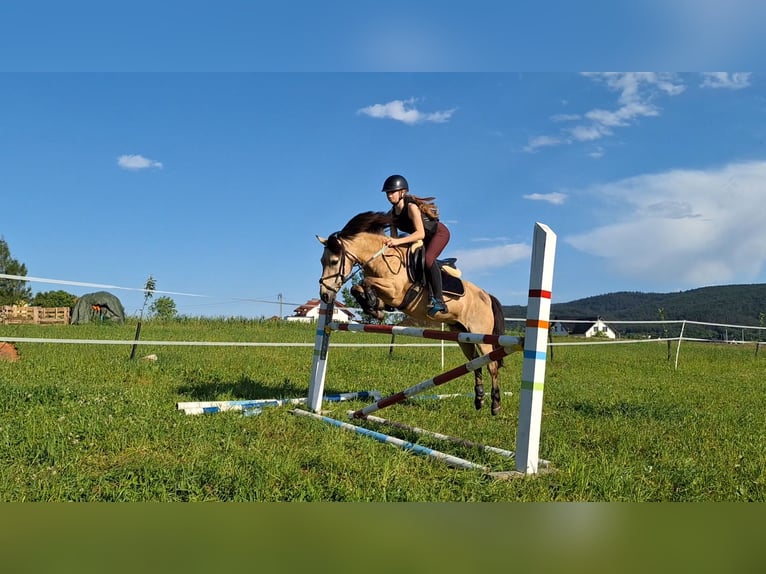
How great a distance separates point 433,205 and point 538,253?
2.14 metres

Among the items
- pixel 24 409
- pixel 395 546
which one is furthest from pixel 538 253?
pixel 24 409

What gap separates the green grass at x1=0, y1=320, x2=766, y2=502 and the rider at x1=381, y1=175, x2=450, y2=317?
126 cm

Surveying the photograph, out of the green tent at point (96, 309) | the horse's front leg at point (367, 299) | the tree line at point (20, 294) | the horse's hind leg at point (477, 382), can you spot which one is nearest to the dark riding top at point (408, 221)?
the horse's front leg at point (367, 299)

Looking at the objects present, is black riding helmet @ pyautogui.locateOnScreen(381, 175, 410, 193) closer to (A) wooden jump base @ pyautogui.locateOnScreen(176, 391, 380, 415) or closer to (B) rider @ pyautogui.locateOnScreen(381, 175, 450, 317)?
(B) rider @ pyautogui.locateOnScreen(381, 175, 450, 317)

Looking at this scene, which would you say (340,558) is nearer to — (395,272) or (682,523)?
(682,523)

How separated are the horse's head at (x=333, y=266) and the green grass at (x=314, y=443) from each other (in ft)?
3.92

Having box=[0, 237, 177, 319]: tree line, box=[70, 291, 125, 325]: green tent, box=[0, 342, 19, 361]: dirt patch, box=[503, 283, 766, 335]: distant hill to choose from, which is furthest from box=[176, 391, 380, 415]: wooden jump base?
box=[503, 283, 766, 335]: distant hill

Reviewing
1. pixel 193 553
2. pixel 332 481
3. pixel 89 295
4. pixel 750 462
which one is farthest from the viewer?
pixel 89 295

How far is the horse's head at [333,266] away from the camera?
5027mm

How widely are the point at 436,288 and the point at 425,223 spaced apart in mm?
646

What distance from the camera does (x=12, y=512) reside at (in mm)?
1554

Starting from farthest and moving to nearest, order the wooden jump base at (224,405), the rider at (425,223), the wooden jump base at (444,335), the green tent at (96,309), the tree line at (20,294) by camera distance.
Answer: the tree line at (20,294) → the green tent at (96,309) → the rider at (425,223) → the wooden jump base at (224,405) → the wooden jump base at (444,335)

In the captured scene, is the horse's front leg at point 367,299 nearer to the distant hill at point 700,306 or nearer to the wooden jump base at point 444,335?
the wooden jump base at point 444,335

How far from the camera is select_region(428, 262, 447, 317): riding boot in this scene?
5.32 m
